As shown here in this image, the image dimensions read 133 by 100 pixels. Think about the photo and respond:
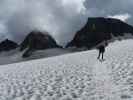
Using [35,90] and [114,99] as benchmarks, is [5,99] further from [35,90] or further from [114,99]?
[114,99]

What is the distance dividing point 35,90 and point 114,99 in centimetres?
469

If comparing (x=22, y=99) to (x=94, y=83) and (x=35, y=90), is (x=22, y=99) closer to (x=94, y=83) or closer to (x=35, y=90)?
(x=35, y=90)

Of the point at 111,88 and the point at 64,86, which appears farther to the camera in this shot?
the point at 64,86

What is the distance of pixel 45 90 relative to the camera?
1170 cm

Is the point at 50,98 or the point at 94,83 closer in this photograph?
the point at 50,98

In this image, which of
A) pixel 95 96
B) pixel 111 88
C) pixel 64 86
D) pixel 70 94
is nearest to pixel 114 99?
pixel 95 96

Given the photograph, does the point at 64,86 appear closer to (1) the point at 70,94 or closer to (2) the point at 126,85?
(1) the point at 70,94

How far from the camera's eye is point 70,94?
1023 cm

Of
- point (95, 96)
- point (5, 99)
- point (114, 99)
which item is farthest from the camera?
point (5, 99)

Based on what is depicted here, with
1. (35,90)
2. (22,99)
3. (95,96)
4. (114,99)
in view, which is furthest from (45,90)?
(114,99)

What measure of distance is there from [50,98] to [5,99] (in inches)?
90.9

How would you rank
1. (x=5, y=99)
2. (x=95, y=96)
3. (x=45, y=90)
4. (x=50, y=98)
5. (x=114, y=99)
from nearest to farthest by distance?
(x=114, y=99), (x=95, y=96), (x=50, y=98), (x=5, y=99), (x=45, y=90)

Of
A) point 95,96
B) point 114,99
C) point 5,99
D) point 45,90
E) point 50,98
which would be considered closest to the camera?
point 114,99

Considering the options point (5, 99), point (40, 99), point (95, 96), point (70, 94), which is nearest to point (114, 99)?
point (95, 96)
